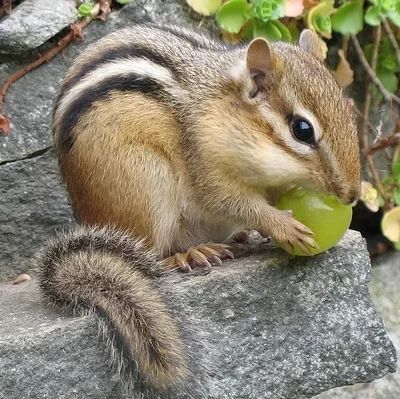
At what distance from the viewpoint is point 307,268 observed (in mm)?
2900

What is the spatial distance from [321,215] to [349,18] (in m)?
1.72

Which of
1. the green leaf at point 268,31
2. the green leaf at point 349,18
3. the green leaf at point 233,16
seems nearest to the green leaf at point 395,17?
the green leaf at point 349,18

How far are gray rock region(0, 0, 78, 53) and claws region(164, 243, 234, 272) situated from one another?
1.27m

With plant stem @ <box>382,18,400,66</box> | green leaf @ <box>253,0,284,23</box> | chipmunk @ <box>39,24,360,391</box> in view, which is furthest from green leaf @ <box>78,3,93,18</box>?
plant stem @ <box>382,18,400,66</box>

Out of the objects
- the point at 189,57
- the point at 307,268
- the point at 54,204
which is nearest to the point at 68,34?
the point at 54,204

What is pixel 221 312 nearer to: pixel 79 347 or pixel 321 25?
pixel 79 347

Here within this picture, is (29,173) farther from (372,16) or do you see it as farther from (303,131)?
(372,16)

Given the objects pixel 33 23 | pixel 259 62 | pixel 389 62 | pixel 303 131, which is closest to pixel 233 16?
pixel 33 23

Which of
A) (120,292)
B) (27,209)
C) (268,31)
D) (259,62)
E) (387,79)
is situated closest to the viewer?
(120,292)

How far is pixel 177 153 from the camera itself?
2.93m

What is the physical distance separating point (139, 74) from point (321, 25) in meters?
1.46

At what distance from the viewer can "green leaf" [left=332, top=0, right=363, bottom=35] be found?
4180mm

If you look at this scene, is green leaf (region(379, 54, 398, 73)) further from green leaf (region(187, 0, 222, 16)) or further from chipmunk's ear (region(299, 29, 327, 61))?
chipmunk's ear (region(299, 29, 327, 61))

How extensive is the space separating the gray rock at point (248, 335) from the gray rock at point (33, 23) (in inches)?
43.4
